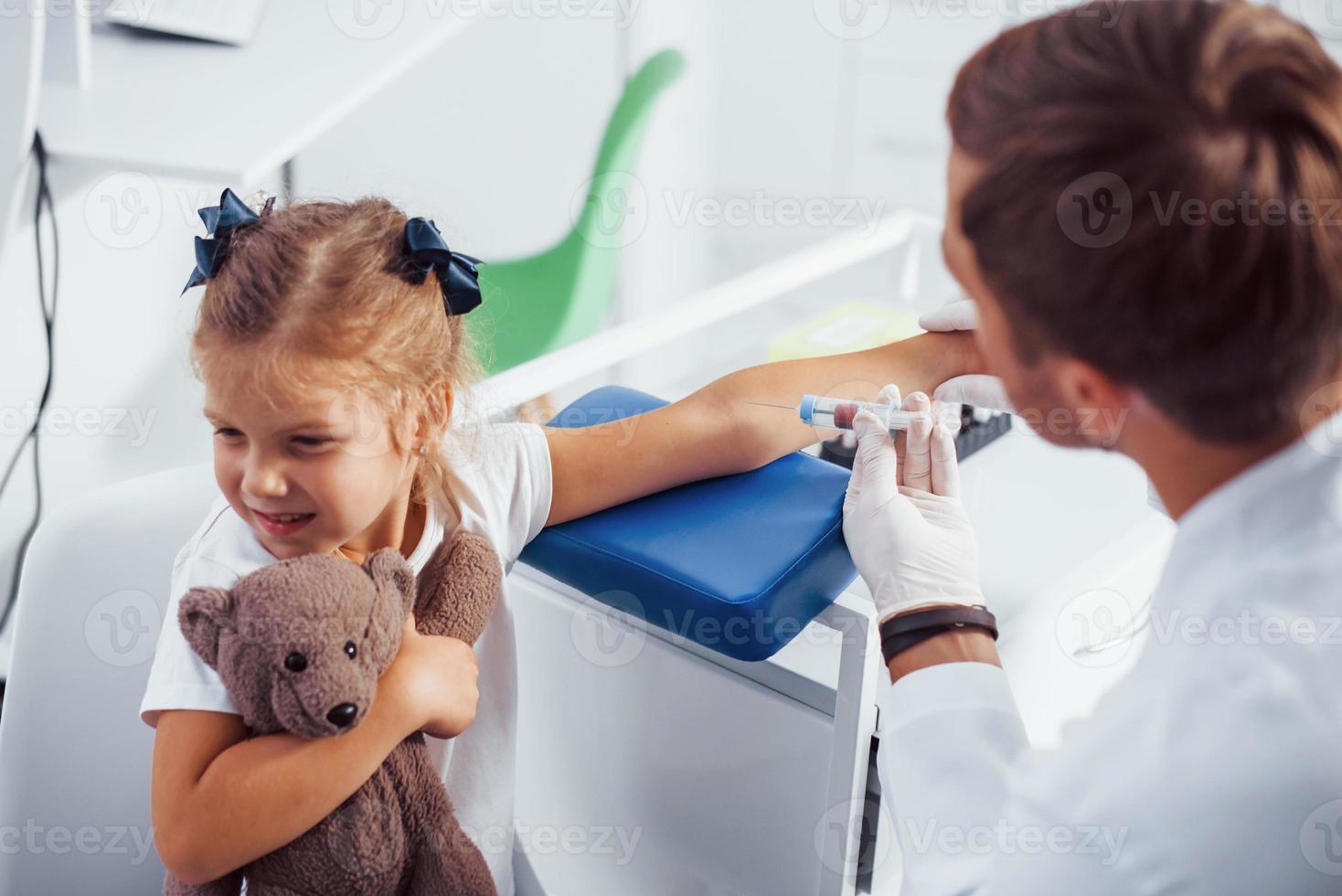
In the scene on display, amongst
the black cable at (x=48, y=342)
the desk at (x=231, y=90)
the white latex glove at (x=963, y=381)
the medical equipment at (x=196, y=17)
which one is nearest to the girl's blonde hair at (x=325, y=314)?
the white latex glove at (x=963, y=381)

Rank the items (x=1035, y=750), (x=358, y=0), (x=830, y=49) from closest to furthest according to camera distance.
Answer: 1. (x=1035, y=750)
2. (x=358, y=0)
3. (x=830, y=49)

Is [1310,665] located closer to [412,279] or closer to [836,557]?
[836,557]

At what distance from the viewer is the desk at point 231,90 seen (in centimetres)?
150

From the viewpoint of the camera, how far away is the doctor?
583 millimetres

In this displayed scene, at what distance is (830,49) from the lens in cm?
364

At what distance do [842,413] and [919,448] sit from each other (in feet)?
0.24

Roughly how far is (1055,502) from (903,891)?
615 mm

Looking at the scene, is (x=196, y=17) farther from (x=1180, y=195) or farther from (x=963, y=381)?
(x=1180, y=195)

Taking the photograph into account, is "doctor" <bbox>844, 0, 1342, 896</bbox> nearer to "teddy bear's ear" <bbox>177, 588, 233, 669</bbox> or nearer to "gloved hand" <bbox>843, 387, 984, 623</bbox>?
"gloved hand" <bbox>843, 387, 984, 623</bbox>

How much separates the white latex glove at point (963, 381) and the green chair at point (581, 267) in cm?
94

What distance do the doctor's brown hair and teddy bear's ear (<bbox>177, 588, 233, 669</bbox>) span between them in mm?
484

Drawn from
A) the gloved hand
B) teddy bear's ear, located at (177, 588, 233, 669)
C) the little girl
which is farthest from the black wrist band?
teddy bear's ear, located at (177, 588, 233, 669)

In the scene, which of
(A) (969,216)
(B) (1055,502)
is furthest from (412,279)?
(B) (1055,502)

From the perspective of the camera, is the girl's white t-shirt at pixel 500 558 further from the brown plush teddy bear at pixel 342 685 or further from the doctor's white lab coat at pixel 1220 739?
the doctor's white lab coat at pixel 1220 739
